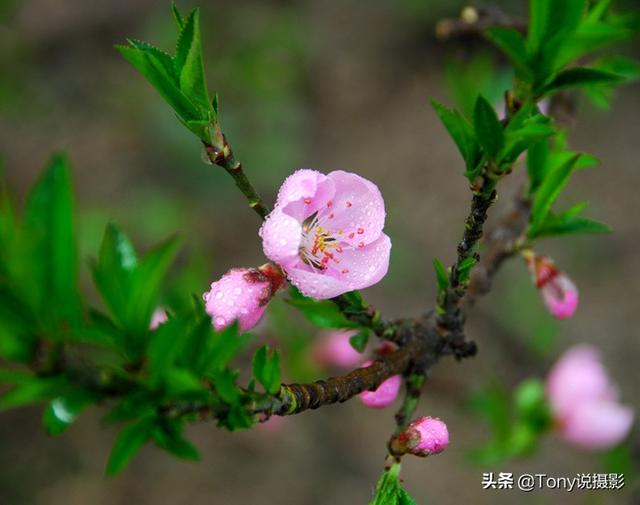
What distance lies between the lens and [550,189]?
1.12 meters

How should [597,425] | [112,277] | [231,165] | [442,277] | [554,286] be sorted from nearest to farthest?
1. [112,277]
2. [231,165]
3. [442,277]
4. [554,286]
5. [597,425]

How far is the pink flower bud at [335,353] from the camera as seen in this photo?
7.00 ft

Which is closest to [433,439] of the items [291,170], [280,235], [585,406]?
[280,235]

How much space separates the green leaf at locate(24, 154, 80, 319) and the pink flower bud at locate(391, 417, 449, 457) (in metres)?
0.47

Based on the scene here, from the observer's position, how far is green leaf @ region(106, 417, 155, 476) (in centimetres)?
78

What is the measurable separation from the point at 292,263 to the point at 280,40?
3065 mm

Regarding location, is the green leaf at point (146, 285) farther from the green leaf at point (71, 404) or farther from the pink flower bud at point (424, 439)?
the pink flower bud at point (424, 439)

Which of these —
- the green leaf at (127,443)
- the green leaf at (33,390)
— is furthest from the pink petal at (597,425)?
the green leaf at (33,390)

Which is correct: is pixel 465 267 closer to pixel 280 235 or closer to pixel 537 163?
pixel 280 235

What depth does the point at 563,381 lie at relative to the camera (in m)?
1.92

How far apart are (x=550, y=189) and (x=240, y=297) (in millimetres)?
532

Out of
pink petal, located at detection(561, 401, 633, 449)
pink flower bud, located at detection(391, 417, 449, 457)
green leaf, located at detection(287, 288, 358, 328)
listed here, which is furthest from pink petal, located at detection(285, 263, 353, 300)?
pink petal, located at detection(561, 401, 633, 449)

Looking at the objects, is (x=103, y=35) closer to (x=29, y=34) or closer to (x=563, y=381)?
(x=29, y=34)

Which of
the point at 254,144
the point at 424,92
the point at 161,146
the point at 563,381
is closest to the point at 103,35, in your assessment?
the point at 161,146
